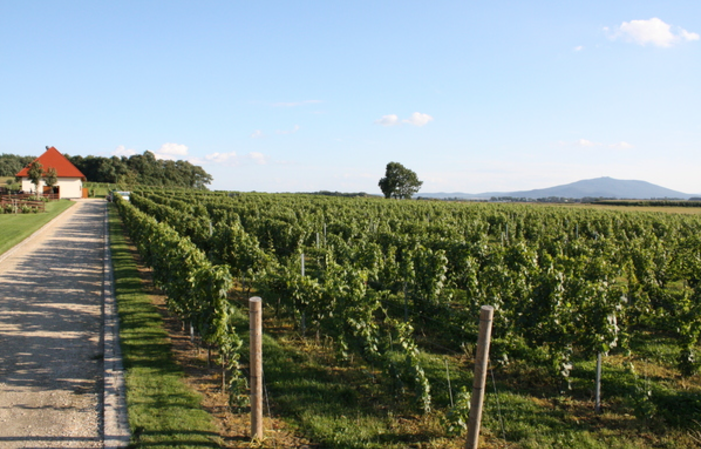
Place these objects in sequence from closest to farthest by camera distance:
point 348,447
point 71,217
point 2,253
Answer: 1. point 348,447
2. point 2,253
3. point 71,217

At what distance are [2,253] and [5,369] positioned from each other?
501 inches

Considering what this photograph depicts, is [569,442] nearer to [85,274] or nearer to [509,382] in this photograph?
[509,382]

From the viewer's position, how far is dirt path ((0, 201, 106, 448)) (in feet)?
16.6

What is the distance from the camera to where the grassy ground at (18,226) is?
62.9 feet

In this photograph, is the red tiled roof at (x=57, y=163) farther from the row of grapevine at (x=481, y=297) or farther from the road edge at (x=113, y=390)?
the road edge at (x=113, y=390)

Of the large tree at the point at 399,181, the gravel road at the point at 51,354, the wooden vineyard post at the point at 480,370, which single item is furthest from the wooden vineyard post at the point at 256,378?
the large tree at the point at 399,181

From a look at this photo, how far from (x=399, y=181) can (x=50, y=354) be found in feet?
279

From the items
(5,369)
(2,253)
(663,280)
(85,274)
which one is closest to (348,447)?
(5,369)

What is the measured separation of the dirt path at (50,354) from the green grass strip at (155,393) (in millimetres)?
445

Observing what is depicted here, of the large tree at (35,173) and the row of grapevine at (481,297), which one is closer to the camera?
the row of grapevine at (481,297)

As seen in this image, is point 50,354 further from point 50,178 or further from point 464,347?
point 50,178

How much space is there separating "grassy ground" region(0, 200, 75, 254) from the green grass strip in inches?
493

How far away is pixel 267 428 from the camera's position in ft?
16.9

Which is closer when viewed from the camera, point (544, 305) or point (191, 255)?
point (544, 305)
